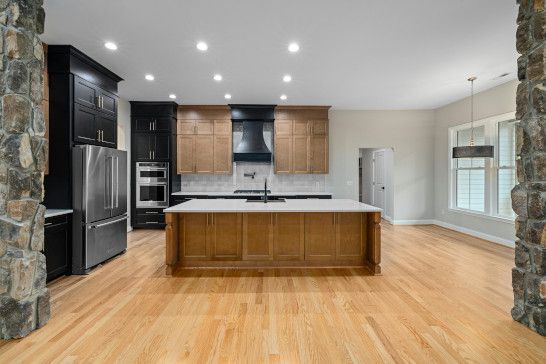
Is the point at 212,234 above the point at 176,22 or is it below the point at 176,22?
below

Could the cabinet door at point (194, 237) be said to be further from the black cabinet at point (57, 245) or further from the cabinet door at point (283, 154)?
the cabinet door at point (283, 154)

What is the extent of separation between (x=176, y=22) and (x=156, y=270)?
3.07 metres

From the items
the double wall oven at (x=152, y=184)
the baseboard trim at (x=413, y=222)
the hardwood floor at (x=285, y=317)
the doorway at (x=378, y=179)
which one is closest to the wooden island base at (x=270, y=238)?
the hardwood floor at (x=285, y=317)

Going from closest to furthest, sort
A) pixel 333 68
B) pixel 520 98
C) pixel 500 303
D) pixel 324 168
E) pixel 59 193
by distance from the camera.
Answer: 1. pixel 520 98
2. pixel 500 303
3. pixel 59 193
4. pixel 333 68
5. pixel 324 168

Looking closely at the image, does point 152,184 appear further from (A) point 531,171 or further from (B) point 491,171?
(B) point 491,171

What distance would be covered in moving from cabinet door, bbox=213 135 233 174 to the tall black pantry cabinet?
0.98 m

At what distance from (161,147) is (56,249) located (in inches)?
135

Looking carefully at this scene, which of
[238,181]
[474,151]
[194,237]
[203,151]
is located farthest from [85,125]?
[474,151]

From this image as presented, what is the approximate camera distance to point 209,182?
23.5 feet

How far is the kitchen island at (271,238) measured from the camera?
394cm

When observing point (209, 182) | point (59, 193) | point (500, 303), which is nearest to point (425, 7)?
point (500, 303)

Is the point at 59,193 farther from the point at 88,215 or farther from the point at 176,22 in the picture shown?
the point at 176,22

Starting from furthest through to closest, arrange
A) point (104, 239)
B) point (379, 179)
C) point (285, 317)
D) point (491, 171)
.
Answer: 1. point (379, 179)
2. point (491, 171)
3. point (104, 239)
4. point (285, 317)

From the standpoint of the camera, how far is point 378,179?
851 cm
